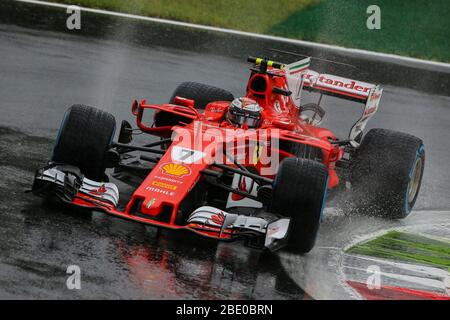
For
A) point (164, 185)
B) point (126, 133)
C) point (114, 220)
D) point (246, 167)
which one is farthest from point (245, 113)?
point (114, 220)

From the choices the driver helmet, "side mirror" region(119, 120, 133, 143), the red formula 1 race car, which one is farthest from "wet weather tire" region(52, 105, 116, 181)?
the driver helmet

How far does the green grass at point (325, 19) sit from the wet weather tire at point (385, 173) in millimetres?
12734

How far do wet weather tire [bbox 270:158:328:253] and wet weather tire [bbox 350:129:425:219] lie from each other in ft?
6.75

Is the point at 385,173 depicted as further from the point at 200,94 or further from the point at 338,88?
the point at 200,94

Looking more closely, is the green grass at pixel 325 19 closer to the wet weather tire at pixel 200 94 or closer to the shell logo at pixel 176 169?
the wet weather tire at pixel 200 94

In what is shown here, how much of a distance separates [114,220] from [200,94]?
335 cm

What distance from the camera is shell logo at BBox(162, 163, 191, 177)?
8.81 metres

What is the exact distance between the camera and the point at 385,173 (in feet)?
34.6

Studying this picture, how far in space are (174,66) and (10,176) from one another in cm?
852

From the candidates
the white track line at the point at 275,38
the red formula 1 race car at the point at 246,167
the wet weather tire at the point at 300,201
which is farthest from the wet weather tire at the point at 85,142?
the white track line at the point at 275,38

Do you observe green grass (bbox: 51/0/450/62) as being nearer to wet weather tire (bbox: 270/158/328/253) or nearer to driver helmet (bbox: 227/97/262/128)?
driver helmet (bbox: 227/97/262/128)

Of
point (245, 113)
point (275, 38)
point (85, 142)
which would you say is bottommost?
point (275, 38)

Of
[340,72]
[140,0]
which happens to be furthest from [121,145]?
[140,0]
